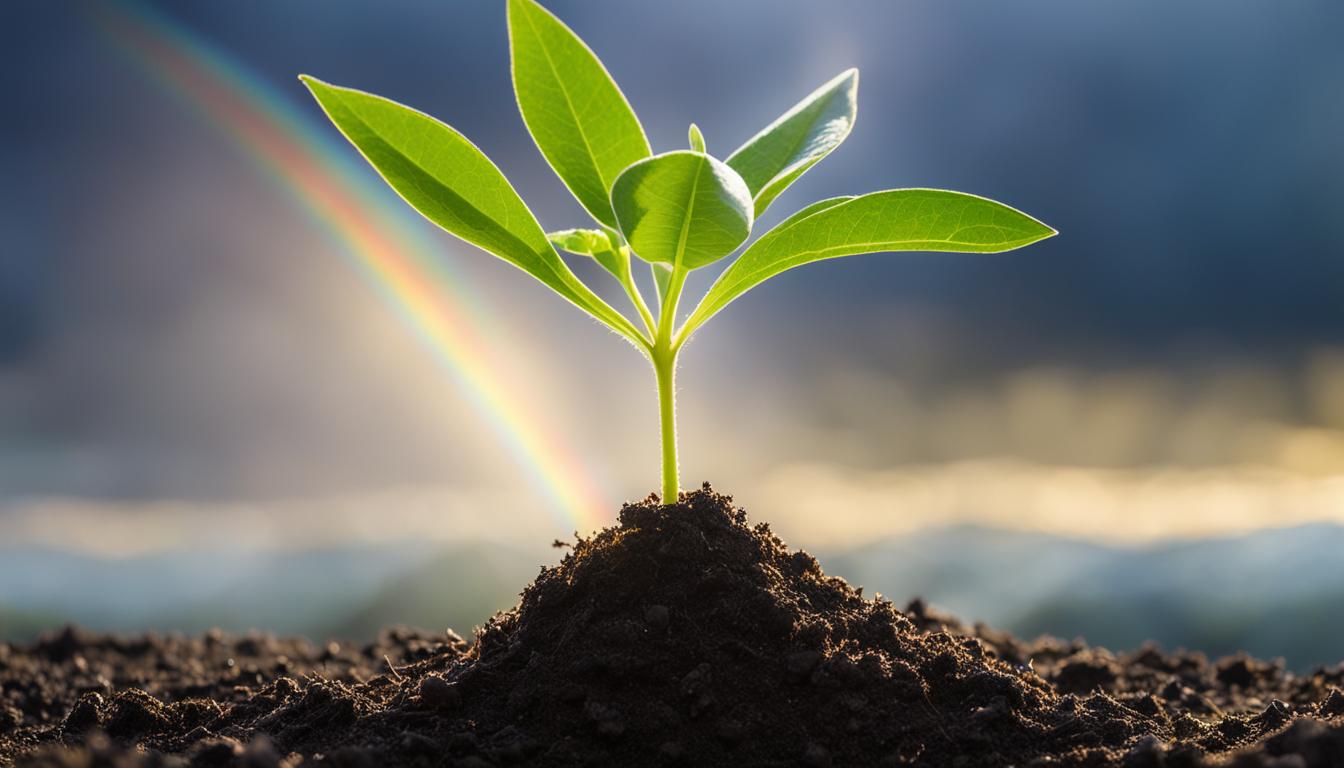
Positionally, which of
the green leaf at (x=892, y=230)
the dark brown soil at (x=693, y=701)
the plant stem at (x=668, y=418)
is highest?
the green leaf at (x=892, y=230)

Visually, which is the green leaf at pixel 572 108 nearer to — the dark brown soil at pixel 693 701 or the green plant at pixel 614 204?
the green plant at pixel 614 204

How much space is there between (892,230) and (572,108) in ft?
2.85

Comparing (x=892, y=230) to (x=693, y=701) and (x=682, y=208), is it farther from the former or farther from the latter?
(x=693, y=701)

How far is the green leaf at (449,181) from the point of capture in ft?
7.88

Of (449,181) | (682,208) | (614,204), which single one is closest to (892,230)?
(682,208)

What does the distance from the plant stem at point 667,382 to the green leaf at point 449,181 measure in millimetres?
78

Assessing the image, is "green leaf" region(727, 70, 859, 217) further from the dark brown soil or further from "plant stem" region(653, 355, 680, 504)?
the dark brown soil

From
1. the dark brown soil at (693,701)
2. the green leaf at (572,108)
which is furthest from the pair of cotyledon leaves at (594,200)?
the dark brown soil at (693,701)

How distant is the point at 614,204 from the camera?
6.97 ft

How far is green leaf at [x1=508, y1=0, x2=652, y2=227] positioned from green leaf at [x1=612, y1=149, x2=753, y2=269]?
0.34 meters

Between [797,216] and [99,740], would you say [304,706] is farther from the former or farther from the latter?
[797,216]

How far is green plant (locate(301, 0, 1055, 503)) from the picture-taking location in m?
2.27

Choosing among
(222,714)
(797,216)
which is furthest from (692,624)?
(222,714)

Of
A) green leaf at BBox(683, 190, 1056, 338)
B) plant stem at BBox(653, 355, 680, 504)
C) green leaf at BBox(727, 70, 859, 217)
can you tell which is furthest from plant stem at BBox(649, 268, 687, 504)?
green leaf at BBox(727, 70, 859, 217)
